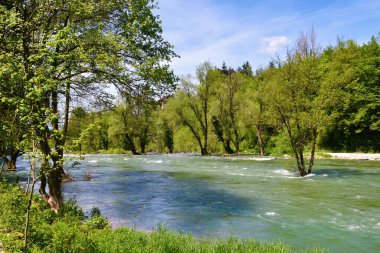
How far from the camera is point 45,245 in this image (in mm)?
9656

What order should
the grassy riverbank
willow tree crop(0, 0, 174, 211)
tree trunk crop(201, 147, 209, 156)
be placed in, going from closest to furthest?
the grassy riverbank, willow tree crop(0, 0, 174, 211), tree trunk crop(201, 147, 209, 156)

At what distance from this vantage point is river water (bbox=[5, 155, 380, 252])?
13.8 meters

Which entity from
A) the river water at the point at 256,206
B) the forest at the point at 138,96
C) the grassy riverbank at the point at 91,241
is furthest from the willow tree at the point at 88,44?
the river water at the point at 256,206

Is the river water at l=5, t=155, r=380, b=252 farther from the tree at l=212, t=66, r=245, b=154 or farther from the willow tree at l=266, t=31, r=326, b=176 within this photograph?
the tree at l=212, t=66, r=245, b=154

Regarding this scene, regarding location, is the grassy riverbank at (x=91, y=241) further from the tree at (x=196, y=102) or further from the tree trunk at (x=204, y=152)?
the tree at (x=196, y=102)

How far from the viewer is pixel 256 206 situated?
19.1 metres

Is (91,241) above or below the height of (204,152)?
below

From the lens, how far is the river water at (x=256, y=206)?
13805mm

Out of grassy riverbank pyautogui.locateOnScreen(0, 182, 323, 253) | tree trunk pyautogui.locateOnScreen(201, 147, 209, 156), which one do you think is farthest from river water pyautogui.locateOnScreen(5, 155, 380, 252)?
tree trunk pyautogui.locateOnScreen(201, 147, 209, 156)

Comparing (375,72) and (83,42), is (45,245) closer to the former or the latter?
(83,42)

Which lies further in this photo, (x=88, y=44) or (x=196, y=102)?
(x=196, y=102)

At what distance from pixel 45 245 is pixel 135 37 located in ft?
31.8

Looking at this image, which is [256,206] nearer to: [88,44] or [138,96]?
[138,96]

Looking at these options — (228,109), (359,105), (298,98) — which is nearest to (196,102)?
(228,109)
